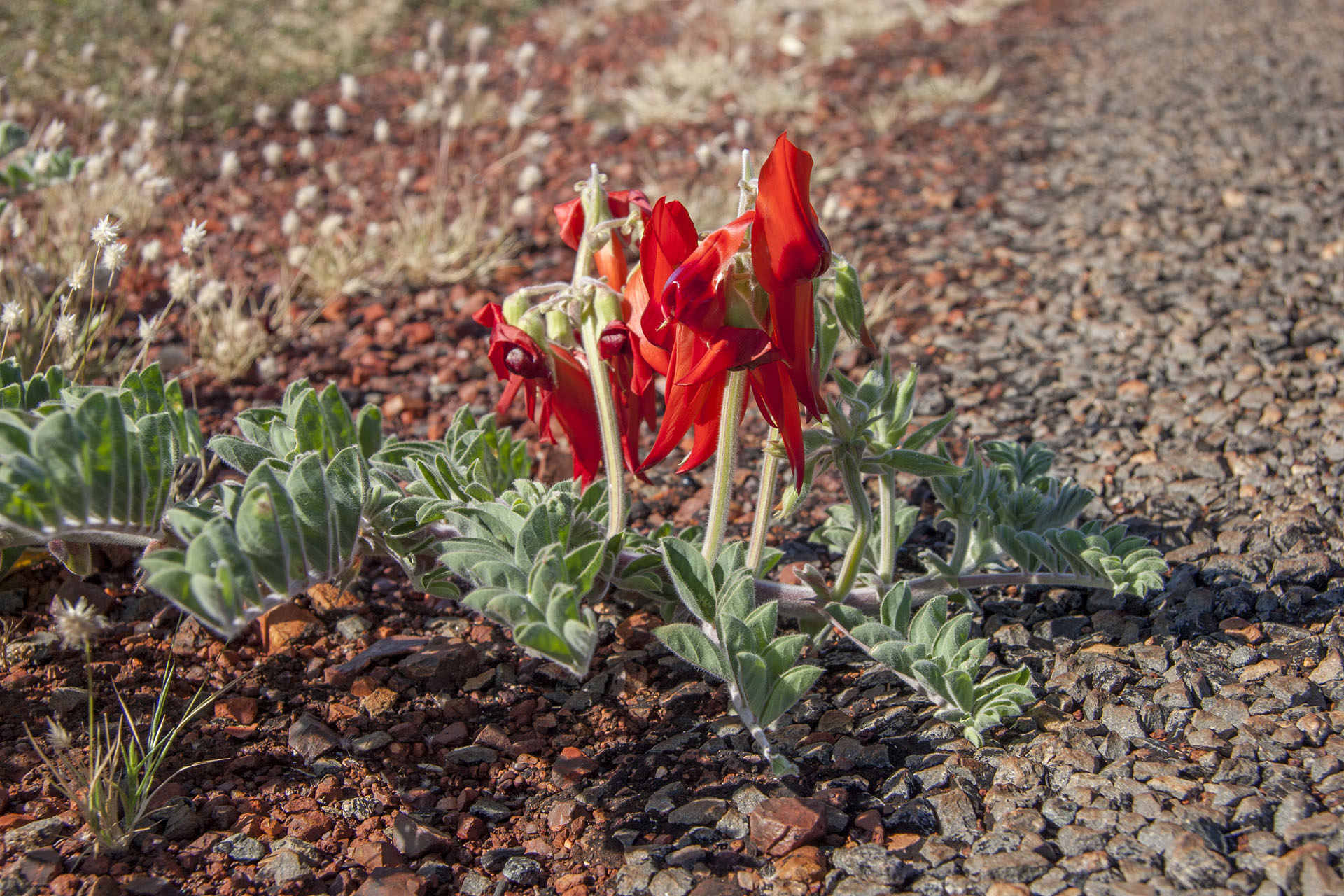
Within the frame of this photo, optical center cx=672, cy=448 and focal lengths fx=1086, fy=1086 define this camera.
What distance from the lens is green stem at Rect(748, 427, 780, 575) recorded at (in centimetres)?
169

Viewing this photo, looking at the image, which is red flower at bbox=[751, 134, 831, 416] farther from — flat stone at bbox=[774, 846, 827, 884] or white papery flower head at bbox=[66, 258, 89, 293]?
white papery flower head at bbox=[66, 258, 89, 293]

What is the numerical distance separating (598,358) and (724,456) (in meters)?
0.28

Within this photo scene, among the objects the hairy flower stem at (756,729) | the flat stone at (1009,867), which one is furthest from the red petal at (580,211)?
the flat stone at (1009,867)

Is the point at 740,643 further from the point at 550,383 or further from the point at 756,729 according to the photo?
the point at 550,383

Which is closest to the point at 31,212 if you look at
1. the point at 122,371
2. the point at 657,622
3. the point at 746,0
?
the point at 122,371

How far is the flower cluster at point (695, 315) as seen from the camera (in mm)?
1369

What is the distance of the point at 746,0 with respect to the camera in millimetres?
6273

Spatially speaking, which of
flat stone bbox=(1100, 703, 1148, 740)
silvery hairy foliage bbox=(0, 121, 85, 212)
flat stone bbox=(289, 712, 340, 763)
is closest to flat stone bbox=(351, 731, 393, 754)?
flat stone bbox=(289, 712, 340, 763)

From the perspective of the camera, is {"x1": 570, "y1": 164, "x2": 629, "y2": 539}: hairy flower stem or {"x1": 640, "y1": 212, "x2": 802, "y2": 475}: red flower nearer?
{"x1": 640, "y1": 212, "x2": 802, "y2": 475}: red flower

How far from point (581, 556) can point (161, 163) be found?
3.42 meters

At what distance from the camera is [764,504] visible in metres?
1.72

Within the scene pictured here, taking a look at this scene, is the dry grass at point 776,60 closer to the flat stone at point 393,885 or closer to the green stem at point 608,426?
the green stem at point 608,426

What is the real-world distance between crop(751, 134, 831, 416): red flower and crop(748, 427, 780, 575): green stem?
0.24m

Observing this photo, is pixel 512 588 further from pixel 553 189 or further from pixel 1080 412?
pixel 553 189
